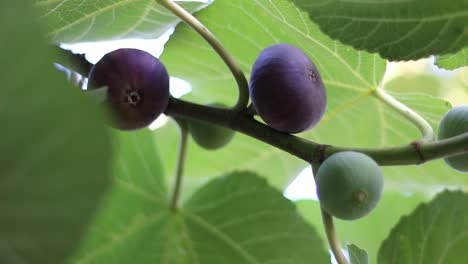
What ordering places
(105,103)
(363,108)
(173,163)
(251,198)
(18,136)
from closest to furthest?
(18,136), (105,103), (251,198), (363,108), (173,163)

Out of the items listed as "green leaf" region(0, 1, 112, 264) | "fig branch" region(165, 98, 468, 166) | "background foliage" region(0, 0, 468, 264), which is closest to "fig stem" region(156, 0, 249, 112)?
"fig branch" region(165, 98, 468, 166)

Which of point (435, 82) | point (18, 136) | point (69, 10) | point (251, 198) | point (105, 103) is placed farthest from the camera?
point (435, 82)

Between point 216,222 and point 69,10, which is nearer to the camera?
point 69,10

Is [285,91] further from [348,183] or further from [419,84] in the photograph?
[419,84]

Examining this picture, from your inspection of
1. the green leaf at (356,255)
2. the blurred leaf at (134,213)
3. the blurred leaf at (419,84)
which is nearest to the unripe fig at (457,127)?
the green leaf at (356,255)

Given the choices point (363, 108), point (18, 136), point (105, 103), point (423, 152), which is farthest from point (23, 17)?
point (363, 108)

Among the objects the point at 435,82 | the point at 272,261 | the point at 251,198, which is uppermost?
the point at 435,82

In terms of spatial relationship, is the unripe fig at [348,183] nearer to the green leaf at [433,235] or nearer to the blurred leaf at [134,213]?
the green leaf at [433,235]

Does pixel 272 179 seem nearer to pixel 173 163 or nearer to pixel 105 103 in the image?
pixel 173 163
